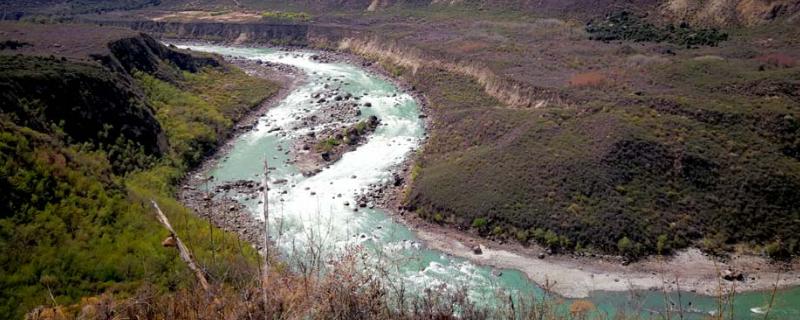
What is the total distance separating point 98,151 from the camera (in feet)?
128

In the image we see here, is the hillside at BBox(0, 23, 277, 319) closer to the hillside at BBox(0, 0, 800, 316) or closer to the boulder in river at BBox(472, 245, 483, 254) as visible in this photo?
the hillside at BBox(0, 0, 800, 316)

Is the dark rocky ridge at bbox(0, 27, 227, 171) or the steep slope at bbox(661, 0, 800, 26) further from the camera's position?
the steep slope at bbox(661, 0, 800, 26)

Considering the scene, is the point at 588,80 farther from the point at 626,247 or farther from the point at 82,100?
the point at 82,100

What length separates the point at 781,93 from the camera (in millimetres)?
43531

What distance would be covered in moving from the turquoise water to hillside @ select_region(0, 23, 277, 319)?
13.8 feet

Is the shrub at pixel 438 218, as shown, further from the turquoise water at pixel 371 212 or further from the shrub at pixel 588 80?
the shrub at pixel 588 80

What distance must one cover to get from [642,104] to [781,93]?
1056 cm

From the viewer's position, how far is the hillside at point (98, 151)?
2155 centimetres

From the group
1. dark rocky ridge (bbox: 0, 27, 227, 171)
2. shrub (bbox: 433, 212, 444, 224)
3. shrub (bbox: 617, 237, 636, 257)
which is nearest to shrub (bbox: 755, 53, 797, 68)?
shrub (bbox: 617, 237, 636, 257)

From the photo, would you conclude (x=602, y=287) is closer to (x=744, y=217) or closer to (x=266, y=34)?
(x=744, y=217)

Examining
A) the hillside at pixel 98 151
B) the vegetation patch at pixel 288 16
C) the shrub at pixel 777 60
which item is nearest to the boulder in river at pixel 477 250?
the hillside at pixel 98 151

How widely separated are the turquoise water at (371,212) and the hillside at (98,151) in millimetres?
4216

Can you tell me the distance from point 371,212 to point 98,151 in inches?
760

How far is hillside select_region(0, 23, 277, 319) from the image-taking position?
70.7 ft
